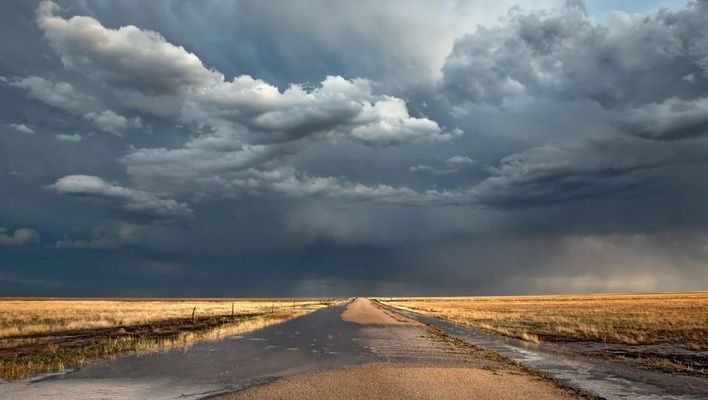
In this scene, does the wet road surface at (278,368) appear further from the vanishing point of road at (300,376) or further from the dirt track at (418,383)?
the dirt track at (418,383)

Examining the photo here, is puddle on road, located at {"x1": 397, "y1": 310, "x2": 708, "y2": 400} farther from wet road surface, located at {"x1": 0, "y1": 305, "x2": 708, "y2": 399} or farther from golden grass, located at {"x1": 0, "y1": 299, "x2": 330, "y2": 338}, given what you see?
golden grass, located at {"x1": 0, "y1": 299, "x2": 330, "y2": 338}

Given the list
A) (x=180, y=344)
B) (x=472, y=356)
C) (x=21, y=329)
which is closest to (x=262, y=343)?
(x=180, y=344)

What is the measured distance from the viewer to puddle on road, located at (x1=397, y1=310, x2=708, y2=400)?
13945 millimetres

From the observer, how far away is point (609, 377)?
666 inches

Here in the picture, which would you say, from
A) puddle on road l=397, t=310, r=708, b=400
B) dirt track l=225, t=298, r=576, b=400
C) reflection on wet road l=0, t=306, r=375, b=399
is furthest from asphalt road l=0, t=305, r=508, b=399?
puddle on road l=397, t=310, r=708, b=400

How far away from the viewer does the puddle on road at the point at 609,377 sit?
13.9m

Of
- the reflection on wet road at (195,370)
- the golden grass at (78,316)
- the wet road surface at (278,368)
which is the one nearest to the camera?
the reflection on wet road at (195,370)

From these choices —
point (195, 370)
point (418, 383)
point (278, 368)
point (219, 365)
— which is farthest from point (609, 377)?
point (195, 370)

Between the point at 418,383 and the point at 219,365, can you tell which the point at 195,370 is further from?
the point at 418,383

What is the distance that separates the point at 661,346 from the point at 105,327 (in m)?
36.2

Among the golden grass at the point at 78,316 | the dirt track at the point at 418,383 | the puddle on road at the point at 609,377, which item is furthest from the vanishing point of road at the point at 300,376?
the golden grass at the point at 78,316

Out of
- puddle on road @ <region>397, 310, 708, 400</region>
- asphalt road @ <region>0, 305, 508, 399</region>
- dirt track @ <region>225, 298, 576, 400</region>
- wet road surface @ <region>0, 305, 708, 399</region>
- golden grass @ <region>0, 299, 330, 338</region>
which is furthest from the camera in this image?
golden grass @ <region>0, 299, 330, 338</region>

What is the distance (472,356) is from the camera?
20969 millimetres

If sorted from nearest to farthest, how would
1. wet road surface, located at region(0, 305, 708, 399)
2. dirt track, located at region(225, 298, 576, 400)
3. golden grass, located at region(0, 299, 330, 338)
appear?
1. dirt track, located at region(225, 298, 576, 400)
2. wet road surface, located at region(0, 305, 708, 399)
3. golden grass, located at region(0, 299, 330, 338)
